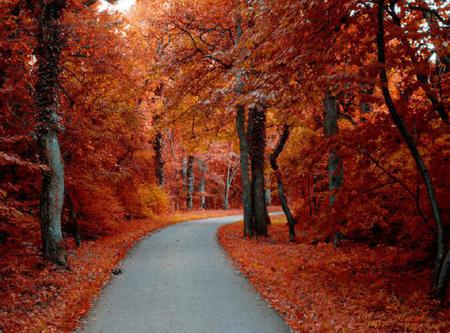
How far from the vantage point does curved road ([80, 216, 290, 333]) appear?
6566 millimetres

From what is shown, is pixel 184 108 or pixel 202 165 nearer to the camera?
pixel 184 108

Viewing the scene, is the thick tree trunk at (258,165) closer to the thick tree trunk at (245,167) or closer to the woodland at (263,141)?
the woodland at (263,141)

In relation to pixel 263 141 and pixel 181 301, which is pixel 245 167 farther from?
pixel 181 301

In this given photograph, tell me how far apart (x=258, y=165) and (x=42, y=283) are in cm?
1092

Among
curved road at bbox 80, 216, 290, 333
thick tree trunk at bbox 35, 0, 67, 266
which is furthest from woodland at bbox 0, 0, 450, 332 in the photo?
curved road at bbox 80, 216, 290, 333

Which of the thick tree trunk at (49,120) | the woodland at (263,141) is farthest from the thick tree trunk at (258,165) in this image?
the thick tree trunk at (49,120)

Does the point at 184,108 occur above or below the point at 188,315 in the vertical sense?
above

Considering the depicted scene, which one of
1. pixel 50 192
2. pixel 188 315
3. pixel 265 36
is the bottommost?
pixel 188 315

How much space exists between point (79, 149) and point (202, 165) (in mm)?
30386

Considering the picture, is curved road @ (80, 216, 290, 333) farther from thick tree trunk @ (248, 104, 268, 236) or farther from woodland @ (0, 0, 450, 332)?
thick tree trunk @ (248, 104, 268, 236)

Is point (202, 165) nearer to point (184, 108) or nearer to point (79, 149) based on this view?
point (184, 108)

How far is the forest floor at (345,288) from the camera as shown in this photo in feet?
20.9

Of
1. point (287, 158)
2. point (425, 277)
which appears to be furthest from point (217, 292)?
point (287, 158)

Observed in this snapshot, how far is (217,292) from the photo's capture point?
861 centimetres
